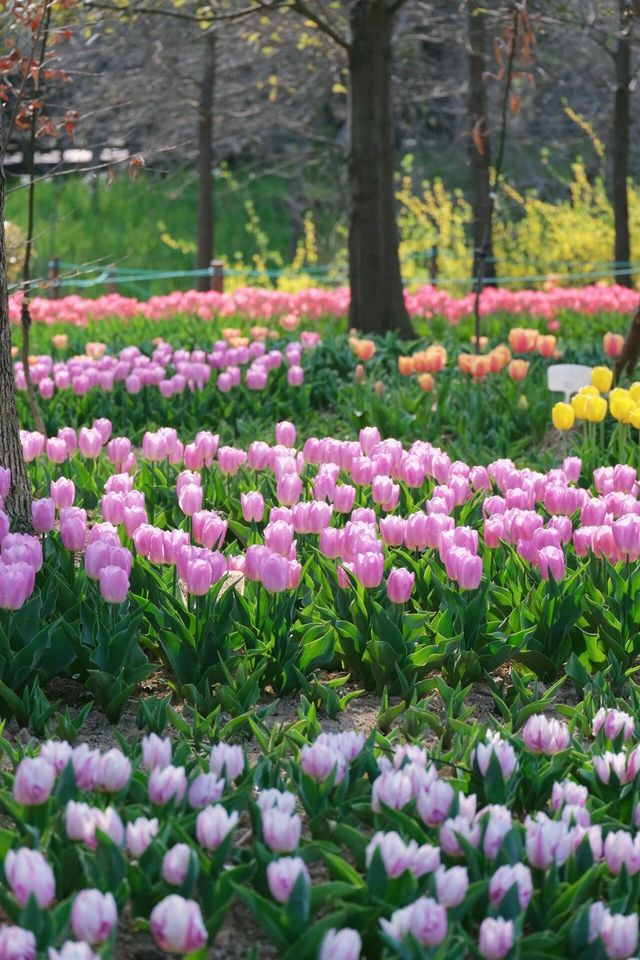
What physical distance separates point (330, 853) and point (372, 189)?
8.31m

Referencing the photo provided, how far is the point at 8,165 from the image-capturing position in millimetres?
25797

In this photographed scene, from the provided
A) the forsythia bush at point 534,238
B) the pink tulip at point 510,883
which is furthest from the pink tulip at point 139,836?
the forsythia bush at point 534,238

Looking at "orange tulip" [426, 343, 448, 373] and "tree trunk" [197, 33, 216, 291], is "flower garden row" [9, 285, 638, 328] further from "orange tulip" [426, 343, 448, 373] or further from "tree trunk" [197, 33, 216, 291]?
"tree trunk" [197, 33, 216, 291]

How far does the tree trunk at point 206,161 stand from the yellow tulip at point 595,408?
1144cm

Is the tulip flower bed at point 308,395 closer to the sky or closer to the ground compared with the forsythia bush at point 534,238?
closer to the ground

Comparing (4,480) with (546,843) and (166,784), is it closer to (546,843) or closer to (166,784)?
(166,784)

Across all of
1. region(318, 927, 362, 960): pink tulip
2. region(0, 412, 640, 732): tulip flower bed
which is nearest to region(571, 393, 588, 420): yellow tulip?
region(0, 412, 640, 732): tulip flower bed

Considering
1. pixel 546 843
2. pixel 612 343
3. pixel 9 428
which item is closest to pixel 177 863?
pixel 546 843

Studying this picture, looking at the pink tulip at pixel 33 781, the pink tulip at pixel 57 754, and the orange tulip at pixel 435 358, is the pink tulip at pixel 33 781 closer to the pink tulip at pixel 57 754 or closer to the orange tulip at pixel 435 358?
the pink tulip at pixel 57 754

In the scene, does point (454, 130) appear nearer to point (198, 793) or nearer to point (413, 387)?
point (413, 387)

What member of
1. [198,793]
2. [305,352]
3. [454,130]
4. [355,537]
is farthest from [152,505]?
[454,130]

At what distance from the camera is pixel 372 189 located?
9.92 m

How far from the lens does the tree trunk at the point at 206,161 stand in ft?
50.4

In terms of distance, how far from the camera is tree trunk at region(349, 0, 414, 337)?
9.80 m
